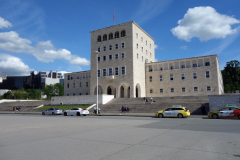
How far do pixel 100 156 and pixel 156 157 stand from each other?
1.74m

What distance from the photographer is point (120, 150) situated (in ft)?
22.0

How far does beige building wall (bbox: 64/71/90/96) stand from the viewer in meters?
59.9

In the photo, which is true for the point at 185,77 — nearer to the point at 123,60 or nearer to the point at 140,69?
the point at 140,69

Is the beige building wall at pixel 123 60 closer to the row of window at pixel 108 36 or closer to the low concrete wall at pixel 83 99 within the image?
the row of window at pixel 108 36

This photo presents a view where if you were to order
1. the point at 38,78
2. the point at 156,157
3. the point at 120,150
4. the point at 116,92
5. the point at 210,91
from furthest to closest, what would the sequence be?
1. the point at 38,78
2. the point at 116,92
3. the point at 210,91
4. the point at 120,150
5. the point at 156,157

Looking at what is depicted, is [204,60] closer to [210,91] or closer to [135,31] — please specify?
[210,91]

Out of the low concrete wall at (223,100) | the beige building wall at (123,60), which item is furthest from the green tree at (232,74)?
the low concrete wall at (223,100)

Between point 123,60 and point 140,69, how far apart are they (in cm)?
504

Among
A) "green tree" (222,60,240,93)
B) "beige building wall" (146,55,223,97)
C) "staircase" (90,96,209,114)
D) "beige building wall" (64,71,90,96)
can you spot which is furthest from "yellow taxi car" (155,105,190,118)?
"green tree" (222,60,240,93)

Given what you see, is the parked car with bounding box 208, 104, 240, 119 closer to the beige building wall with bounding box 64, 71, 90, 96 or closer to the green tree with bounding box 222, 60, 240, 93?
the beige building wall with bounding box 64, 71, 90, 96

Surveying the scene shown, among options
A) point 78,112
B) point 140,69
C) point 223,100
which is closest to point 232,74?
point 140,69

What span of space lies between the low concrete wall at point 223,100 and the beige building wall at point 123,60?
65.8 feet

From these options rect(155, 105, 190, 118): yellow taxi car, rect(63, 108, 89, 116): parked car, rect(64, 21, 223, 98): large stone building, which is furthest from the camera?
rect(64, 21, 223, 98): large stone building

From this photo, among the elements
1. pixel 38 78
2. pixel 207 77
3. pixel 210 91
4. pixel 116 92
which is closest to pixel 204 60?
pixel 207 77
